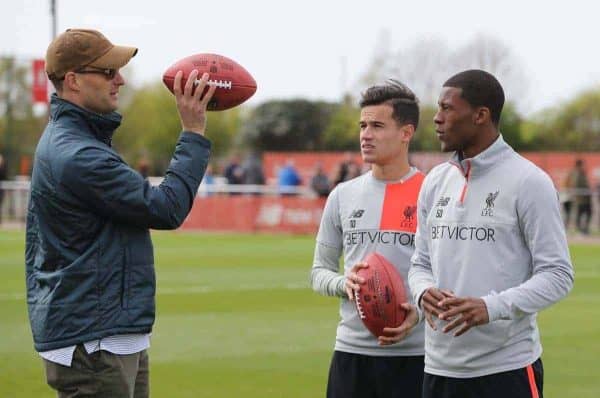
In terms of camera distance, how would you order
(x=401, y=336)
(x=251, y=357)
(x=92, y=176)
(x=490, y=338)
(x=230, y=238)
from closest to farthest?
(x=92, y=176) → (x=490, y=338) → (x=401, y=336) → (x=251, y=357) → (x=230, y=238)

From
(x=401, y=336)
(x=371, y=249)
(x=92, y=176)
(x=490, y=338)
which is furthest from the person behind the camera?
(x=371, y=249)

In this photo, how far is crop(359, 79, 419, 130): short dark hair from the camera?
21.3 feet

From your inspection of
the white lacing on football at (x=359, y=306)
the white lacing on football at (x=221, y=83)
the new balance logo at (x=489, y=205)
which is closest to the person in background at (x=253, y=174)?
the white lacing on football at (x=359, y=306)

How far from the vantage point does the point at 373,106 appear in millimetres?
6531

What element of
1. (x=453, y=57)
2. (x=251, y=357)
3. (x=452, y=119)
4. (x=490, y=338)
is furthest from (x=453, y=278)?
(x=453, y=57)

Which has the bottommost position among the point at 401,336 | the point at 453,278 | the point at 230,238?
the point at 230,238

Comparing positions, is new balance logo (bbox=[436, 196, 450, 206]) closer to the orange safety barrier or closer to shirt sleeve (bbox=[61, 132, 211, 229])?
shirt sleeve (bbox=[61, 132, 211, 229])

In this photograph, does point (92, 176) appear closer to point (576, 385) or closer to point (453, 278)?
point (453, 278)

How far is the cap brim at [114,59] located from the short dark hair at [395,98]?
184 centimetres

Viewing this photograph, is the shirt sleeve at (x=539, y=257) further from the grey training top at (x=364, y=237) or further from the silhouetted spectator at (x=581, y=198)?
the silhouetted spectator at (x=581, y=198)

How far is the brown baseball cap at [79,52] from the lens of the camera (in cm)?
494

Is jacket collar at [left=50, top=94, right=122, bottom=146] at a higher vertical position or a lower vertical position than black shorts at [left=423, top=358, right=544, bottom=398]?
higher

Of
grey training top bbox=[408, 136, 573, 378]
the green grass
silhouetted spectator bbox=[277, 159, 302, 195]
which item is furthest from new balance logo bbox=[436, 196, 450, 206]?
silhouetted spectator bbox=[277, 159, 302, 195]

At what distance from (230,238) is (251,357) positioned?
1746 centimetres
